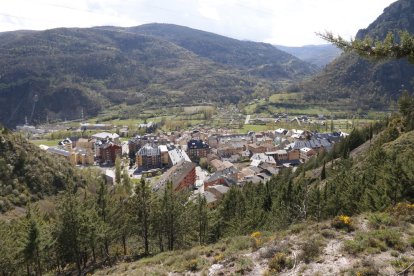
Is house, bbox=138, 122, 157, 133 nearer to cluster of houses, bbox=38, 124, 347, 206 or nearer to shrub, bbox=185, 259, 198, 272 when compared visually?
cluster of houses, bbox=38, 124, 347, 206

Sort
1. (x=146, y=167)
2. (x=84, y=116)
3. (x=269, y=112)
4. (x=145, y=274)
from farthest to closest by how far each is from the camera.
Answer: (x=84, y=116), (x=269, y=112), (x=146, y=167), (x=145, y=274)

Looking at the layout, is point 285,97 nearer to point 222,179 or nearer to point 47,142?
point 47,142

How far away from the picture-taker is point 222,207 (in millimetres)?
38469

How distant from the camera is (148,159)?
91812 millimetres

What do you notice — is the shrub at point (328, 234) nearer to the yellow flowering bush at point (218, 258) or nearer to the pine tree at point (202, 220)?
the yellow flowering bush at point (218, 258)

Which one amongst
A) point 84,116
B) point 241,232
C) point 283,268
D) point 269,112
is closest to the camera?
point 283,268

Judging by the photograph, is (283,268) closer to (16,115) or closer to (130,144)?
(130,144)

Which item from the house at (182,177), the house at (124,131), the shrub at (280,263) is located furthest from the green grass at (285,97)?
the shrub at (280,263)

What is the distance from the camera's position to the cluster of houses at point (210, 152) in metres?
79.0

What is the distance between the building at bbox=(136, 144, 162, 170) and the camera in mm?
91812

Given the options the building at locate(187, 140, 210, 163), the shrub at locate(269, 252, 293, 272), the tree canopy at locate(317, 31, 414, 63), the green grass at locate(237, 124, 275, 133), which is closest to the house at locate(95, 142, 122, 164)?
the building at locate(187, 140, 210, 163)

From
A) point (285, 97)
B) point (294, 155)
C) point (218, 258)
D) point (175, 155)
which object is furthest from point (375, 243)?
point (285, 97)

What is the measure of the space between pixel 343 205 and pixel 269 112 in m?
144

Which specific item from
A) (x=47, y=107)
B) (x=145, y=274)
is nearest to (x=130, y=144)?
(x=145, y=274)
